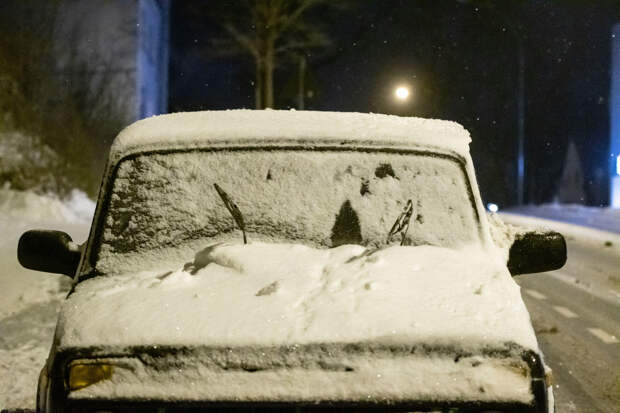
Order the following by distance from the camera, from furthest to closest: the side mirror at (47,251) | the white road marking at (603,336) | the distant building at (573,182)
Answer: the distant building at (573,182) → the white road marking at (603,336) → the side mirror at (47,251)

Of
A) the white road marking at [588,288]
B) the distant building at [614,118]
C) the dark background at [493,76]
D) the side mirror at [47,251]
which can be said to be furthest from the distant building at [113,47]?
the side mirror at [47,251]

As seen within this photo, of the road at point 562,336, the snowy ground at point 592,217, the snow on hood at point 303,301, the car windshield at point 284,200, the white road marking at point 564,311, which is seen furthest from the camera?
the snowy ground at point 592,217

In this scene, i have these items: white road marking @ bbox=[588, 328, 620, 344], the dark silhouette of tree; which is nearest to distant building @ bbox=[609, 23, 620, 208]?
white road marking @ bbox=[588, 328, 620, 344]

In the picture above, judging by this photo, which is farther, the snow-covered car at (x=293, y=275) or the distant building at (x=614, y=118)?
the distant building at (x=614, y=118)

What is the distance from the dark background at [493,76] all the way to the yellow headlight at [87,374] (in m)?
29.3

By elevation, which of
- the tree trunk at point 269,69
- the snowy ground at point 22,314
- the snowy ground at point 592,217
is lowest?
the snowy ground at point 592,217

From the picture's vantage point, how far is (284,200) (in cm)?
320

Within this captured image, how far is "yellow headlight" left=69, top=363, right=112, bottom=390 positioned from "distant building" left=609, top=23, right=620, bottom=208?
101 ft

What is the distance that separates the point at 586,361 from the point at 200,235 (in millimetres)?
4039

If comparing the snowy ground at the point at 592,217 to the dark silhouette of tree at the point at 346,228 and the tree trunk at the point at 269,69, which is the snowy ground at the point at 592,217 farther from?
the dark silhouette of tree at the point at 346,228

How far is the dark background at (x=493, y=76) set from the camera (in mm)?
35688

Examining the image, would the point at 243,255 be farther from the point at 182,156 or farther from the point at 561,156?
the point at 561,156

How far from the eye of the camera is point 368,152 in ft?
11.1

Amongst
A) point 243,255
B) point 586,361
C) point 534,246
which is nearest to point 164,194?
point 243,255
